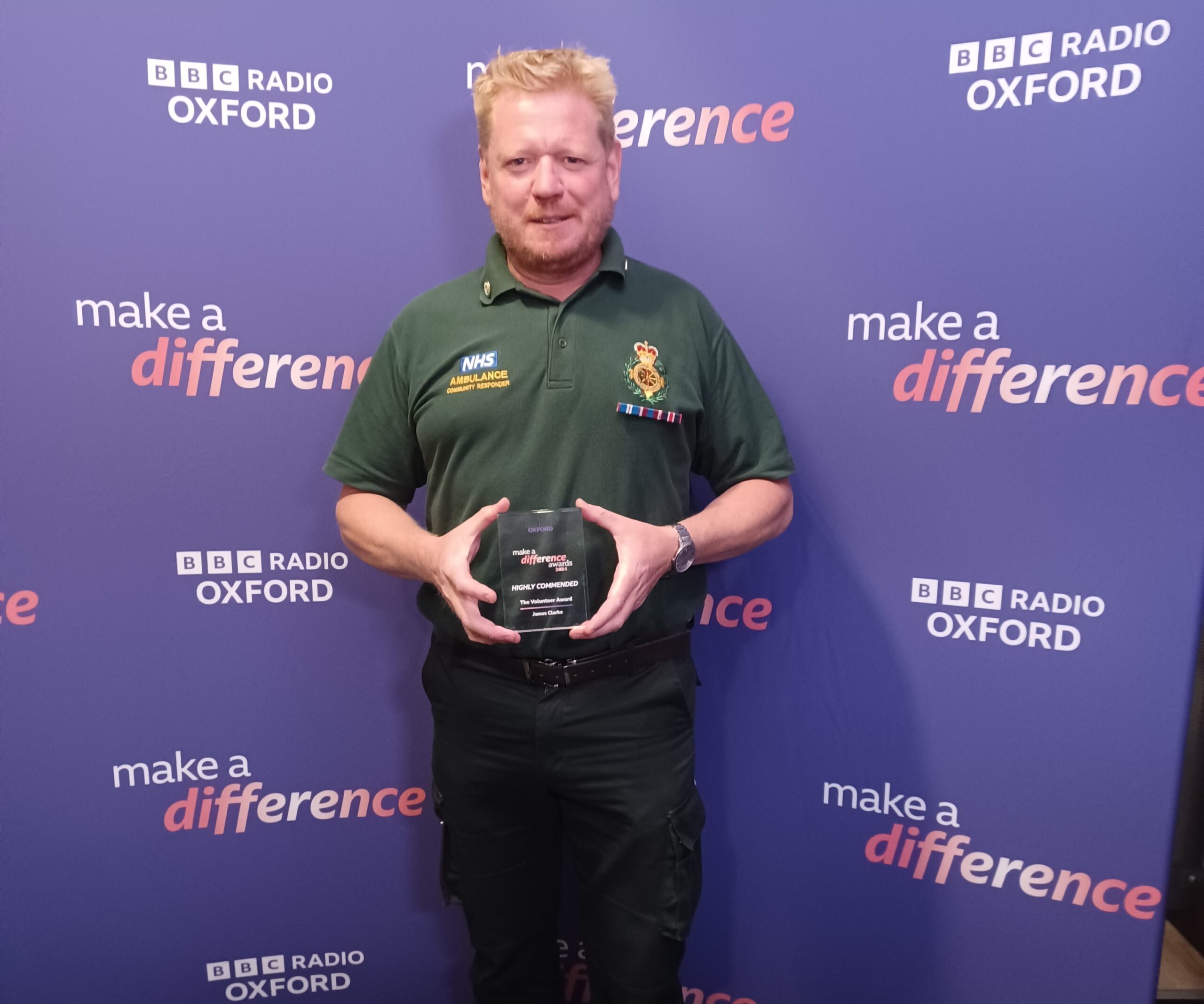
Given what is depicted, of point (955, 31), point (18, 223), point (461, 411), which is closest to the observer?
point (461, 411)

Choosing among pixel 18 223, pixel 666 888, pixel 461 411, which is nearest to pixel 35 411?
pixel 18 223

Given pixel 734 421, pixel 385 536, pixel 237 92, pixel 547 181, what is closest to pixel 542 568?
pixel 385 536

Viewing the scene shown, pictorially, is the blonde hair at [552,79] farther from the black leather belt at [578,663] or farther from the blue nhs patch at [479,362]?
the black leather belt at [578,663]

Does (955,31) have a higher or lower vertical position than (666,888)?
higher

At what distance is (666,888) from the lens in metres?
1.38

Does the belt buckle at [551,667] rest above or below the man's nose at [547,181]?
below

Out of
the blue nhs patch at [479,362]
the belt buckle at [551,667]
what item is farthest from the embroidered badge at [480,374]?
the belt buckle at [551,667]

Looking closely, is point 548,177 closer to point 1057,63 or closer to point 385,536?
point 385,536

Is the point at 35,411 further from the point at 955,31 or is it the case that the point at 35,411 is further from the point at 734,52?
the point at 955,31

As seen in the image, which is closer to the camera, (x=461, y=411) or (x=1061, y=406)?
(x=461, y=411)

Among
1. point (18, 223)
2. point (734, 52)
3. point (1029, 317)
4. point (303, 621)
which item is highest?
point (734, 52)

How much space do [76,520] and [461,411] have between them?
97 cm

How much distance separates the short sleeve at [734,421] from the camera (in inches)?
56.6

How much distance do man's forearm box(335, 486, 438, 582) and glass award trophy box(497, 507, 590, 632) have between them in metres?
0.19
